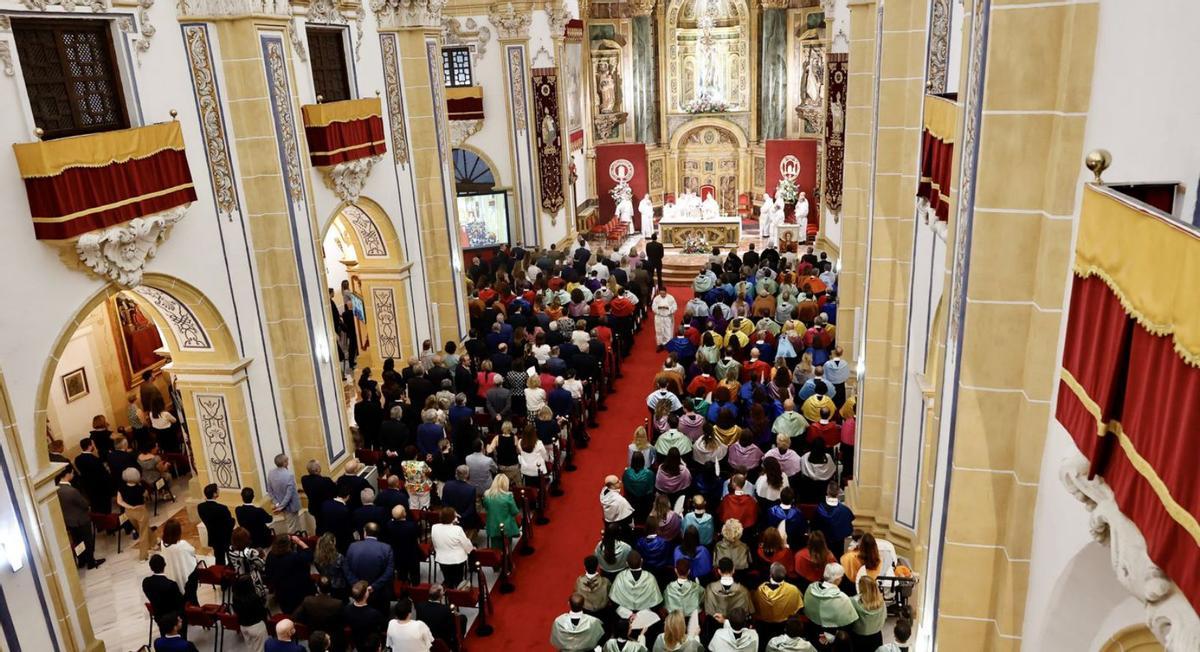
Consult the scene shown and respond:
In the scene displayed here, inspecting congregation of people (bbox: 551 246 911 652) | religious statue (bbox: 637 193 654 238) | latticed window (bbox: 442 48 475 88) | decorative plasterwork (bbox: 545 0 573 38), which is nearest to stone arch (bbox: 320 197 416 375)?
congregation of people (bbox: 551 246 911 652)

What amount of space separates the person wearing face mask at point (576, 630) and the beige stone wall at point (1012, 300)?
126 inches

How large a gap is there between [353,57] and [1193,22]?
1238 cm

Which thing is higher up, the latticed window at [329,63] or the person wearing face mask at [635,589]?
the latticed window at [329,63]

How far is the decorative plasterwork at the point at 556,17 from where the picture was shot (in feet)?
73.9

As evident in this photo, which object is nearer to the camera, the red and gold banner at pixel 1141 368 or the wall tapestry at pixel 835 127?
the red and gold banner at pixel 1141 368

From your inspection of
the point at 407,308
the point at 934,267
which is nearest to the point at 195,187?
the point at 407,308

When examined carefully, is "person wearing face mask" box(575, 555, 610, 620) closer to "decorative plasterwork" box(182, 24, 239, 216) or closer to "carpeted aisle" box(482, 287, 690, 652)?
"carpeted aisle" box(482, 287, 690, 652)

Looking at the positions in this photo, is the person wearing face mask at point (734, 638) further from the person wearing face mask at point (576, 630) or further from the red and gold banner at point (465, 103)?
the red and gold banner at point (465, 103)

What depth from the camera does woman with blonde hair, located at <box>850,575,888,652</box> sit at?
7.37 meters

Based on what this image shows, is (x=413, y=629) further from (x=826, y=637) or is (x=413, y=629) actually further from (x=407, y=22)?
(x=407, y=22)

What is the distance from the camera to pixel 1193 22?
3.23 metres

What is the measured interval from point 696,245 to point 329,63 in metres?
13.4

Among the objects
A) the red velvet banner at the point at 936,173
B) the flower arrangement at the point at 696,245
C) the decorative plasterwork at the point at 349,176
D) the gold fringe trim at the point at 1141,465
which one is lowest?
the flower arrangement at the point at 696,245

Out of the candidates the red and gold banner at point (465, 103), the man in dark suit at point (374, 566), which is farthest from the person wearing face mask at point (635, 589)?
the red and gold banner at point (465, 103)
